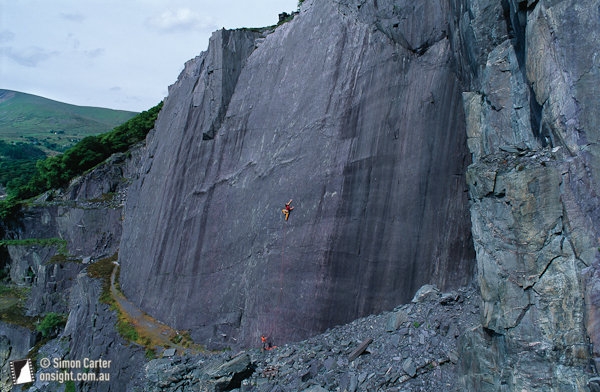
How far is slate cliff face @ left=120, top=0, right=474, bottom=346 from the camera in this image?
16125 mm

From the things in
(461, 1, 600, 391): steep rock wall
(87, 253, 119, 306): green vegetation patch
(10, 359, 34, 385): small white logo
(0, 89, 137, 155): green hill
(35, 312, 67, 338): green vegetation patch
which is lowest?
(10, 359, 34, 385): small white logo

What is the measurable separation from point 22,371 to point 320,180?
25.1 m

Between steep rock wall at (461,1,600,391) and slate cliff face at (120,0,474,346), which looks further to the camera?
slate cliff face at (120,0,474,346)

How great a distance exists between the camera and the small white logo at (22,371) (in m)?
28.6

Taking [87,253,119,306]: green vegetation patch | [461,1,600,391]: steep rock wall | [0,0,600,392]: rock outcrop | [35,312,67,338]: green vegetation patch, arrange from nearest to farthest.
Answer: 1. [461,1,600,391]: steep rock wall
2. [0,0,600,392]: rock outcrop
3. [87,253,119,306]: green vegetation patch
4. [35,312,67,338]: green vegetation patch

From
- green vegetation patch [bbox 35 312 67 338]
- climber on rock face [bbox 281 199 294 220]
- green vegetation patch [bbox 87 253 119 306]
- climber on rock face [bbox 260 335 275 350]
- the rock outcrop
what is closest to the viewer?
the rock outcrop

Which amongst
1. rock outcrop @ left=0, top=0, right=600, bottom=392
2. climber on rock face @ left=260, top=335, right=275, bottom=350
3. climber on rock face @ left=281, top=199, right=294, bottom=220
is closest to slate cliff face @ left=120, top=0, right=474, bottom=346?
rock outcrop @ left=0, top=0, right=600, bottom=392

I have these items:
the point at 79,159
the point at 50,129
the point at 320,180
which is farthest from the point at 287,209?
the point at 50,129

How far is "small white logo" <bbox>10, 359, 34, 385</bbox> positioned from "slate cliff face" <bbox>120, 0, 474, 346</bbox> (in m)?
10.9

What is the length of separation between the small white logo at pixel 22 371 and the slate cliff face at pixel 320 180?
10852 millimetres

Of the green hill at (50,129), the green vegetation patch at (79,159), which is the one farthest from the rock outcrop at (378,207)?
the green hill at (50,129)

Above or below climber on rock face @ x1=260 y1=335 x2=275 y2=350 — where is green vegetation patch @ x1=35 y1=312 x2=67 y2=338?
below

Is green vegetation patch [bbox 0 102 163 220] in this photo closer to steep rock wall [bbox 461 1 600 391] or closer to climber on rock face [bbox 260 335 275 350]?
climber on rock face [bbox 260 335 275 350]

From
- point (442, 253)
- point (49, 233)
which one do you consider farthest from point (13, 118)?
point (442, 253)
